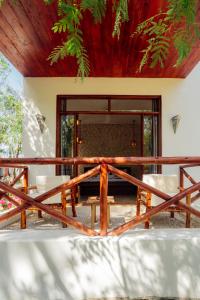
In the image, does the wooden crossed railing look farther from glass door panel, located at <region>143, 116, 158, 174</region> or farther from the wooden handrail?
glass door panel, located at <region>143, 116, 158, 174</region>

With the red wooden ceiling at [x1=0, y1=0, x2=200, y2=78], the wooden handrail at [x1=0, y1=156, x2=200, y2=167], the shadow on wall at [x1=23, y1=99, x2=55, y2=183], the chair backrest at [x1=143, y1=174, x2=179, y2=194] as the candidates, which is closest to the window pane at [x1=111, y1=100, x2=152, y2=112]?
the red wooden ceiling at [x1=0, y1=0, x2=200, y2=78]

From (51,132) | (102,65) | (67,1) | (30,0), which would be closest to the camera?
(67,1)

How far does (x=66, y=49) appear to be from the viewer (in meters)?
1.42

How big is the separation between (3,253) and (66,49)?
2.12 metres

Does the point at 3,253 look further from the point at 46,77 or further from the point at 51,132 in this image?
the point at 46,77

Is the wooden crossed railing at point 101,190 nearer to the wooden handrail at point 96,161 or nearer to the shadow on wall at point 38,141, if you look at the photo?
the wooden handrail at point 96,161

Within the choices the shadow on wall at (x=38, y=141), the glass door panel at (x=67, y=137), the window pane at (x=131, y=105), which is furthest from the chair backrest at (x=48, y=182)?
the window pane at (x=131, y=105)

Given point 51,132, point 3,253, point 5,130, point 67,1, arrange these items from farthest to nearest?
point 5,130 → point 51,132 → point 3,253 → point 67,1

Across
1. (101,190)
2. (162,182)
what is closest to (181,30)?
(101,190)

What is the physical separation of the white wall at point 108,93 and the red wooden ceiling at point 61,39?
235 millimetres

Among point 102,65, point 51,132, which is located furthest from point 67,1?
point 51,132

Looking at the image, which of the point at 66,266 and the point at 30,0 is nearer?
the point at 66,266

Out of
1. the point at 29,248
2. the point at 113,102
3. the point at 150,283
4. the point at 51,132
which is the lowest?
the point at 150,283

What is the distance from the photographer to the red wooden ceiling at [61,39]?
380cm
